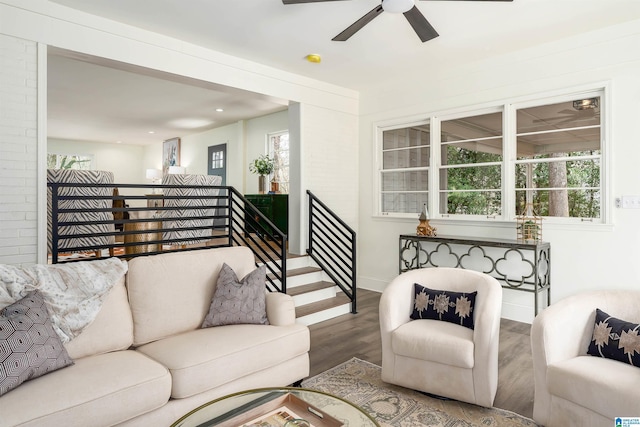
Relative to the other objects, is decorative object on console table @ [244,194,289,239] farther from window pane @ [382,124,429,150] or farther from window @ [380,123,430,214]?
window pane @ [382,124,429,150]

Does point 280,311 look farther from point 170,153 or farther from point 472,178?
point 170,153

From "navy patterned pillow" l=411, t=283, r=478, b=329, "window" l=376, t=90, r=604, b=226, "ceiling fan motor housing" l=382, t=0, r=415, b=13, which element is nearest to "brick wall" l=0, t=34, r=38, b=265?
"ceiling fan motor housing" l=382, t=0, r=415, b=13

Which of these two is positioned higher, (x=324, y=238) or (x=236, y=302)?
(x=324, y=238)

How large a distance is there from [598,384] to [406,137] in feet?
13.0

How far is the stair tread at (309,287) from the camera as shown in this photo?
172 inches

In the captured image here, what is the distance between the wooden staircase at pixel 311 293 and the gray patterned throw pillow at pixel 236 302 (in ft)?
4.38

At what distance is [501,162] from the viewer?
4391 mm

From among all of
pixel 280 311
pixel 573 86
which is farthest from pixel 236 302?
pixel 573 86

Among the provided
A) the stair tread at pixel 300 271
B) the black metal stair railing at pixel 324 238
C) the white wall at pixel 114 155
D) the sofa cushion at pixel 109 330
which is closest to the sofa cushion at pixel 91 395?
the sofa cushion at pixel 109 330

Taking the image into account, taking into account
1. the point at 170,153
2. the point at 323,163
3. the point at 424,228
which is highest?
the point at 170,153

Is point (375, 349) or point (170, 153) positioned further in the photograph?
point (170, 153)

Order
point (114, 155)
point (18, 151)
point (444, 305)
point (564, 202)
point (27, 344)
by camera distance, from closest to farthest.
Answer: point (27, 344)
point (444, 305)
point (18, 151)
point (564, 202)
point (114, 155)

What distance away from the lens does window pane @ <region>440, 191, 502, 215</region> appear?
177 inches

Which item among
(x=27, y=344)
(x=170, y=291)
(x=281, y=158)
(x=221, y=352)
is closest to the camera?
(x=27, y=344)
